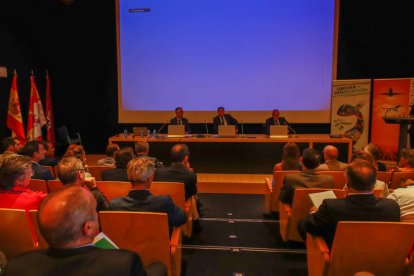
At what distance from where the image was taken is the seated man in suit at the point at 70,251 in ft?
4.29

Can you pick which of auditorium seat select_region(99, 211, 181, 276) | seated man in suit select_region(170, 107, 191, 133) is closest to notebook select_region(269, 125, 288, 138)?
seated man in suit select_region(170, 107, 191, 133)

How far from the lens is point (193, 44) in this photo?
795 centimetres

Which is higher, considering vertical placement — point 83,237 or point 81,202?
point 81,202

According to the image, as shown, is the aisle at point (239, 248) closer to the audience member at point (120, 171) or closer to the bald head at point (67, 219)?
the audience member at point (120, 171)

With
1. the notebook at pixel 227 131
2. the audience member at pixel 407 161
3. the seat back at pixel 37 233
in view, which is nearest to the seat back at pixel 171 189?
the seat back at pixel 37 233

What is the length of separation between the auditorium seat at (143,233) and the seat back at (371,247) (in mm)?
999

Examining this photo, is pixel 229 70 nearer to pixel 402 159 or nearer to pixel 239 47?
pixel 239 47

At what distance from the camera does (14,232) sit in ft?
7.27

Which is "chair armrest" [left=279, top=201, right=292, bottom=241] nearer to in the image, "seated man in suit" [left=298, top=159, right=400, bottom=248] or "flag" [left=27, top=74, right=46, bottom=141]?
"seated man in suit" [left=298, top=159, right=400, bottom=248]

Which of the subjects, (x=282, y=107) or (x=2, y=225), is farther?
(x=282, y=107)

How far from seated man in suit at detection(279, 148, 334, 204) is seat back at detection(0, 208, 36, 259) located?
209 cm

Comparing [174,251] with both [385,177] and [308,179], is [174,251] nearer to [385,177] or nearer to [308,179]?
[308,179]

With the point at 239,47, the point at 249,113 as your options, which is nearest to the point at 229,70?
the point at 239,47

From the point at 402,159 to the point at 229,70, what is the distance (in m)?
4.85
